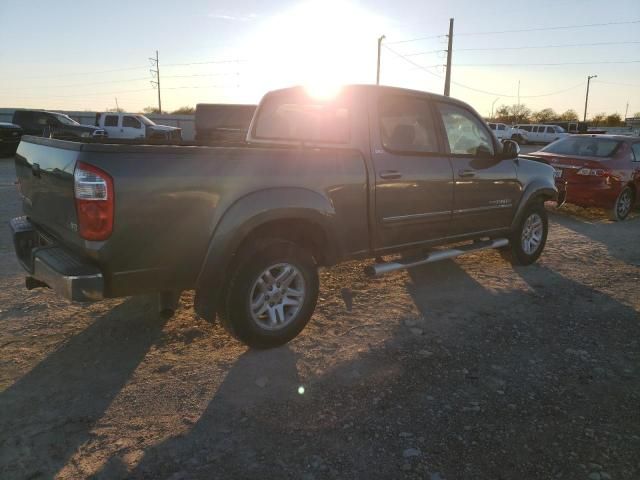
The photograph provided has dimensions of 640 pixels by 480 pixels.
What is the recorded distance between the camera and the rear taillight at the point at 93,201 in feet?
8.19

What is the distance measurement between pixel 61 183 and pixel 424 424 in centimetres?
247

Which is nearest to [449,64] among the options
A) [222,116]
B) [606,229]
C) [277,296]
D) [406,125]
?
[222,116]

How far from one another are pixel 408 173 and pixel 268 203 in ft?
4.90

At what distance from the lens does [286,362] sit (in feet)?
10.8

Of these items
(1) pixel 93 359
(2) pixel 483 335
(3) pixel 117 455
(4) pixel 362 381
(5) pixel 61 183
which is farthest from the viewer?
(2) pixel 483 335

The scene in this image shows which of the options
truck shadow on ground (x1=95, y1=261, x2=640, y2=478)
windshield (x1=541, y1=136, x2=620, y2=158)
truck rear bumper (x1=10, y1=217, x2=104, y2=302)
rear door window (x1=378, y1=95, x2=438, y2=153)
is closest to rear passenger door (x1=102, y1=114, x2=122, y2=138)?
windshield (x1=541, y1=136, x2=620, y2=158)

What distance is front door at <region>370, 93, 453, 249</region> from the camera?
12.8 feet

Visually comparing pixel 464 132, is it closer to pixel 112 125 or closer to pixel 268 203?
pixel 268 203

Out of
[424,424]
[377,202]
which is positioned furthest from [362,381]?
[377,202]

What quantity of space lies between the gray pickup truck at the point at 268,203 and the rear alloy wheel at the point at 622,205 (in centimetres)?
513

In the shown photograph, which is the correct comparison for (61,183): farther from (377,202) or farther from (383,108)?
(383,108)

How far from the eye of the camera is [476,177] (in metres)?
4.80

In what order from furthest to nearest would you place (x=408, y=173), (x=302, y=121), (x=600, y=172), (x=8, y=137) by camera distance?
1. (x=8, y=137)
2. (x=600, y=172)
3. (x=302, y=121)
4. (x=408, y=173)

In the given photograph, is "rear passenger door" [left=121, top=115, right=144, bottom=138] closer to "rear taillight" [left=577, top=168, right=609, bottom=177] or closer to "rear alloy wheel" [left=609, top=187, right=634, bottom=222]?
"rear taillight" [left=577, top=168, right=609, bottom=177]
